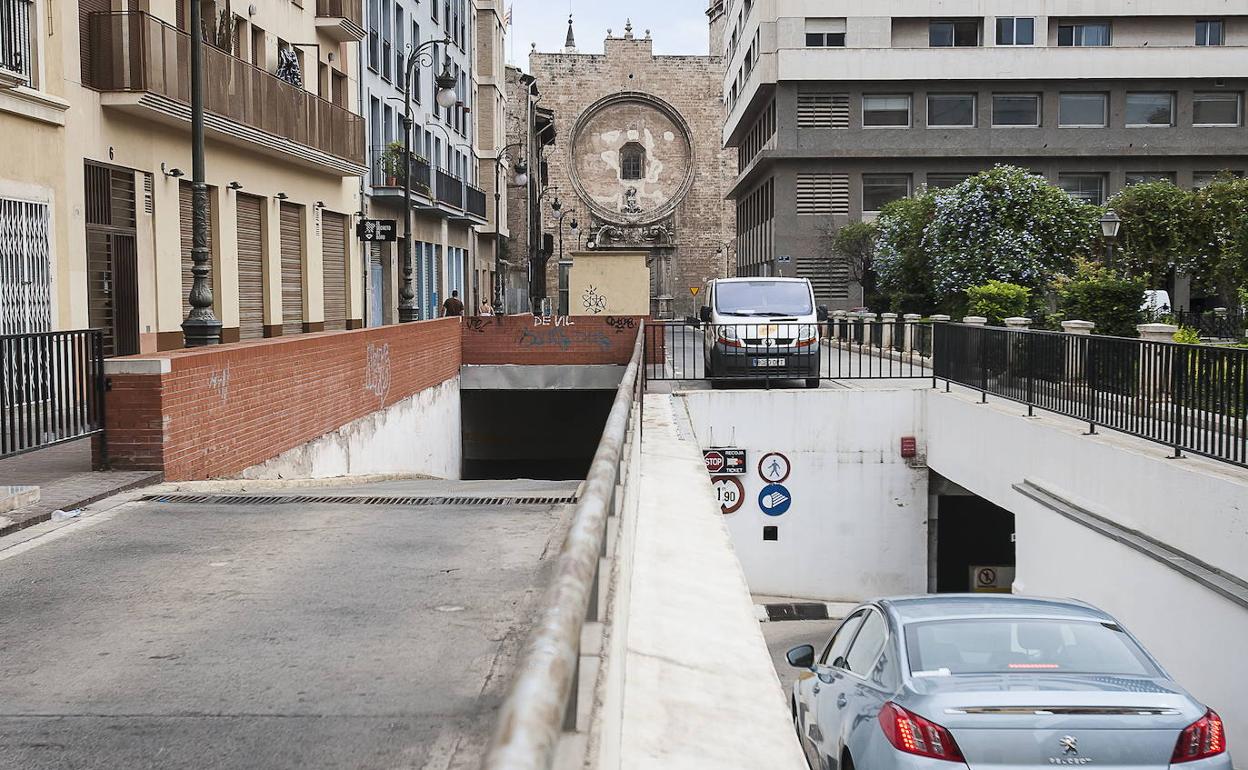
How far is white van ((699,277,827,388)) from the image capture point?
22.0 m

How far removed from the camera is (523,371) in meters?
28.1

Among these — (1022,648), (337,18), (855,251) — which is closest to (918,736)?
(1022,648)

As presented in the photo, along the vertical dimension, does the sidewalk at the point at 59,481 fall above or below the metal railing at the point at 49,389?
below

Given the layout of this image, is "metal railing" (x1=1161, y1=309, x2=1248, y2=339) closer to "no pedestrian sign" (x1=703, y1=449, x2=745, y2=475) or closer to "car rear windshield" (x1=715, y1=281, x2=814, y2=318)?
"car rear windshield" (x1=715, y1=281, x2=814, y2=318)

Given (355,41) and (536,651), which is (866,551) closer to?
(355,41)

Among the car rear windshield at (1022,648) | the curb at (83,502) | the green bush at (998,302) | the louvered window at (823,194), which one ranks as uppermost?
the louvered window at (823,194)

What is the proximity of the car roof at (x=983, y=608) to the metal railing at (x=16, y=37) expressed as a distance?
37.9 feet

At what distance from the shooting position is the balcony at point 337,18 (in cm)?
2833

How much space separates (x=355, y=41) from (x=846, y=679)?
26369 mm

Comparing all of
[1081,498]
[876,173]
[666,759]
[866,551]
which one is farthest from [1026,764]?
[876,173]

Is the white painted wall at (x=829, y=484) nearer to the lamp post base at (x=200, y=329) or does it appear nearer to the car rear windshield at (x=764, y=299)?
the car rear windshield at (x=764, y=299)

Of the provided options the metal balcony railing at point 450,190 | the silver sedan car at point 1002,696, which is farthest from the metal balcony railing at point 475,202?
the silver sedan car at point 1002,696

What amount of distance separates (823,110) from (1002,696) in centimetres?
4842

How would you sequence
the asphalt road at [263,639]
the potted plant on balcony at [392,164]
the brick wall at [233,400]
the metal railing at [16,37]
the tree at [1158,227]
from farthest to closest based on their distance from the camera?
the tree at [1158,227], the potted plant on balcony at [392,164], the metal railing at [16,37], the brick wall at [233,400], the asphalt road at [263,639]
